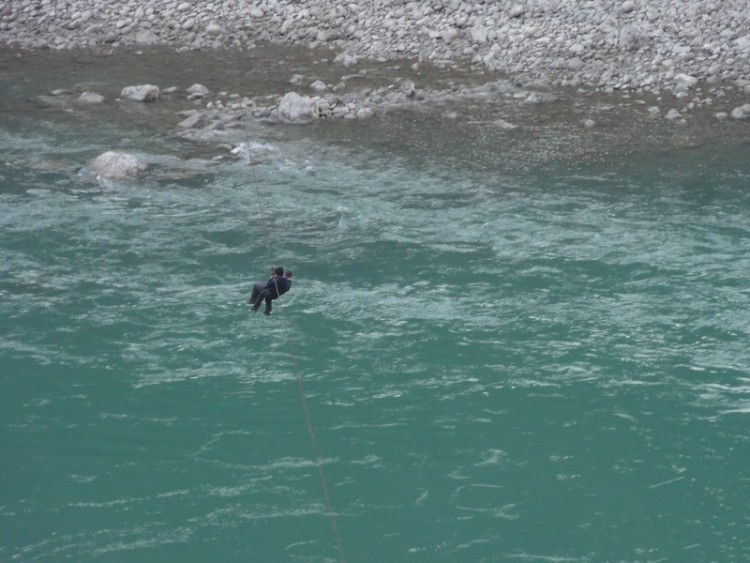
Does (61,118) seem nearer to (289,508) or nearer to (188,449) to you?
(188,449)

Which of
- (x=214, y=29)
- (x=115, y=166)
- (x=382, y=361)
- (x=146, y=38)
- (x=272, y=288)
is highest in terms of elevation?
(x=214, y=29)

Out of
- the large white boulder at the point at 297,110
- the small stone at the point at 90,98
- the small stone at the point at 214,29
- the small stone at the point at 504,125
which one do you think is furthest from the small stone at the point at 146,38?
the small stone at the point at 504,125

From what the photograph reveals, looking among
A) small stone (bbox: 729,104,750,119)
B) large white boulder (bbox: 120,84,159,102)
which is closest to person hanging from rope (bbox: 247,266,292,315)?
large white boulder (bbox: 120,84,159,102)

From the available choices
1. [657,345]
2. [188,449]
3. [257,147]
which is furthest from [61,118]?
[657,345]

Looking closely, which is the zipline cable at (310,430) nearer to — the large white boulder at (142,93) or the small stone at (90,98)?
the large white boulder at (142,93)

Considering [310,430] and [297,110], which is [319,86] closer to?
[297,110]

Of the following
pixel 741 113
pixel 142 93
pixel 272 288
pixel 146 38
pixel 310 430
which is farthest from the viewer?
pixel 146 38

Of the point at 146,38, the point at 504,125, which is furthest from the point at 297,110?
the point at 146,38
